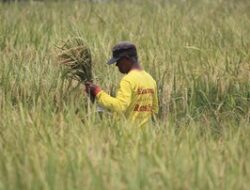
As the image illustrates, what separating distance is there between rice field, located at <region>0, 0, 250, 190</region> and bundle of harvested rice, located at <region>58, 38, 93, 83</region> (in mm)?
181

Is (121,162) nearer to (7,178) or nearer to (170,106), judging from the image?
A: (7,178)

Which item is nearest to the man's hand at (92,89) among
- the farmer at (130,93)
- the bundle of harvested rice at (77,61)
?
the farmer at (130,93)

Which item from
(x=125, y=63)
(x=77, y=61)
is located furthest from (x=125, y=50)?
(x=77, y=61)

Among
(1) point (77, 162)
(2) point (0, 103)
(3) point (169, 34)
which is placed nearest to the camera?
(1) point (77, 162)

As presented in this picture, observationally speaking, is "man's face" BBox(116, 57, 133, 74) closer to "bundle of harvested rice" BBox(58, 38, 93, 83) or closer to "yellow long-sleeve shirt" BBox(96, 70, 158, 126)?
"yellow long-sleeve shirt" BBox(96, 70, 158, 126)

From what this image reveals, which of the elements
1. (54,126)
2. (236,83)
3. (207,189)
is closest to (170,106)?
(236,83)

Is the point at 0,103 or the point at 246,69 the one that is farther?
the point at 246,69

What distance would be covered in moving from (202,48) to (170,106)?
191cm

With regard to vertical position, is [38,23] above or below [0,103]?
above

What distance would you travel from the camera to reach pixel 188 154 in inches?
165

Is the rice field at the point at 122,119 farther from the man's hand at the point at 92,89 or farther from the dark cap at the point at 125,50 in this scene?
the dark cap at the point at 125,50

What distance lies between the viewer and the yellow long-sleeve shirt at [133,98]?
5.17m

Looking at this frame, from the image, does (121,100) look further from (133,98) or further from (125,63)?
(125,63)

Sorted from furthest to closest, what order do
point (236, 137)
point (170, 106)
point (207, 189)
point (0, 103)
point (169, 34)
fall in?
1. point (169, 34)
2. point (170, 106)
3. point (0, 103)
4. point (236, 137)
5. point (207, 189)
